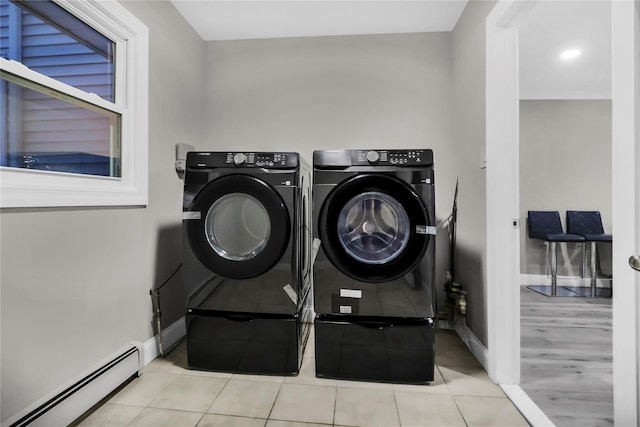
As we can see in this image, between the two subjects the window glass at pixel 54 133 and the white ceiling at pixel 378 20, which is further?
the white ceiling at pixel 378 20

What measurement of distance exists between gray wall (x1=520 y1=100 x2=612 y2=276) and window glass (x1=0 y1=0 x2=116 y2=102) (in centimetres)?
458

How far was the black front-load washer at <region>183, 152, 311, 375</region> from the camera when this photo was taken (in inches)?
64.9

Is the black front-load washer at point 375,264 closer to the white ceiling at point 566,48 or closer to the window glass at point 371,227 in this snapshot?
the window glass at point 371,227

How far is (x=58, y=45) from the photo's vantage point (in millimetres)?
1422

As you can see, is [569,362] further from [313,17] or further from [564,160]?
[564,160]

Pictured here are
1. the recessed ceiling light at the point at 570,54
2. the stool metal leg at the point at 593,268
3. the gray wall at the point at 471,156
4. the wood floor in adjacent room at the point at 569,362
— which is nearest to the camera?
the wood floor in adjacent room at the point at 569,362

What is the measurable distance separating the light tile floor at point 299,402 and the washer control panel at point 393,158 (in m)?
1.19

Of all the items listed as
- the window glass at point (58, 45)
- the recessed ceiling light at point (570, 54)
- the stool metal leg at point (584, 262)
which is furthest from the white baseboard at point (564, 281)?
the window glass at point (58, 45)

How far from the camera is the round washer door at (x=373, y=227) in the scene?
62.3 inches

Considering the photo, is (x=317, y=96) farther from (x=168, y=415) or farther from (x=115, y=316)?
(x=168, y=415)

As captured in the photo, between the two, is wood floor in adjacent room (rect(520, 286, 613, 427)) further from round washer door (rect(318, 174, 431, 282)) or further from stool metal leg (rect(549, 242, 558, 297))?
round washer door (rect(318, 174, 431, 282))

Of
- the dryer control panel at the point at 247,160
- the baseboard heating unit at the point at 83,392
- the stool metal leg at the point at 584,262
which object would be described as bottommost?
the baseboard heating unit at the point at 83,392

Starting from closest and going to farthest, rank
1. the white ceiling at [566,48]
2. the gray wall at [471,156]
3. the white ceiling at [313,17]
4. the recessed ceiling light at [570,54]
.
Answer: the gray wall at [471,156]
the white ceiling at [313,17]
the white ceiling at [566,48]
the recessed ceiling light at [570,54]

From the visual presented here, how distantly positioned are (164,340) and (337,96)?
2.22 meters
